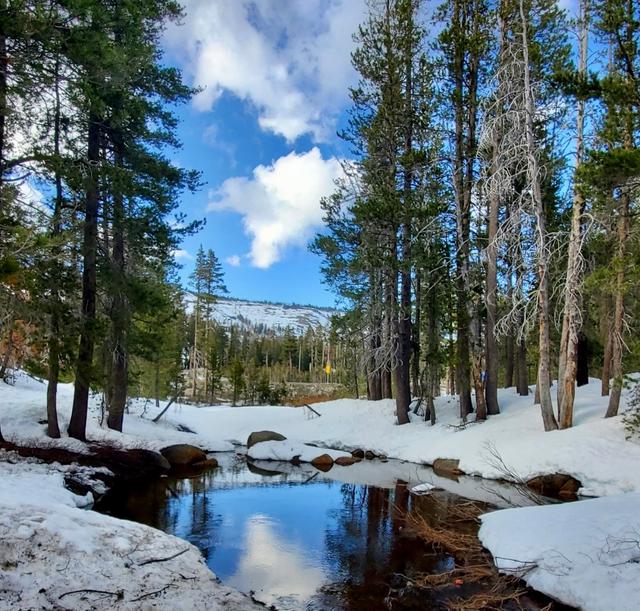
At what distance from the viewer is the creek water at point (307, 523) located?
602 centimetres

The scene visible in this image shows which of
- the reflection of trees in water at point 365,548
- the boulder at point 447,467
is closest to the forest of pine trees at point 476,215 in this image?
the boulder at point 447,467

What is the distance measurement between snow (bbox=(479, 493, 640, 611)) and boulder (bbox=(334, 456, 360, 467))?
8651 millimetres

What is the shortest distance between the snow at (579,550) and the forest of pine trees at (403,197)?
381 centimetres

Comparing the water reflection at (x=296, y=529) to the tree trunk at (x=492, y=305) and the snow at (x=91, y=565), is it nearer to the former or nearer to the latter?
the snow at (x=91, y=565)

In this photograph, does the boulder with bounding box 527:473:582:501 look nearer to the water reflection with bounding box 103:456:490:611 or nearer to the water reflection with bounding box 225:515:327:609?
the water reflection with bounding box 103:456:490:611

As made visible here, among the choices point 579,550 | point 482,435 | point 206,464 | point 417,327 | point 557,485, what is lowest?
point 206,464

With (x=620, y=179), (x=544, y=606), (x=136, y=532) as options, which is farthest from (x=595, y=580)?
(x=136, y=532)

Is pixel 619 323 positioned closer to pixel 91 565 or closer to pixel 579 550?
pixel 579 550

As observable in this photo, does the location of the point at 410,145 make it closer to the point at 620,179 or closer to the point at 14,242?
the point at 620,179

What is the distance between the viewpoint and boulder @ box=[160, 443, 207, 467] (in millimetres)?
15070

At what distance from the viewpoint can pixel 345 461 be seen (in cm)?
1575

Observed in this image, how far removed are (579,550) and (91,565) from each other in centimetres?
526

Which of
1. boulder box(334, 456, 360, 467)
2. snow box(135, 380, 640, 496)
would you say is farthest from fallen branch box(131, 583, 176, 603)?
boulder box(334, 456, 360, 467)

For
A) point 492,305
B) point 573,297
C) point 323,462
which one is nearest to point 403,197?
point 492,305
